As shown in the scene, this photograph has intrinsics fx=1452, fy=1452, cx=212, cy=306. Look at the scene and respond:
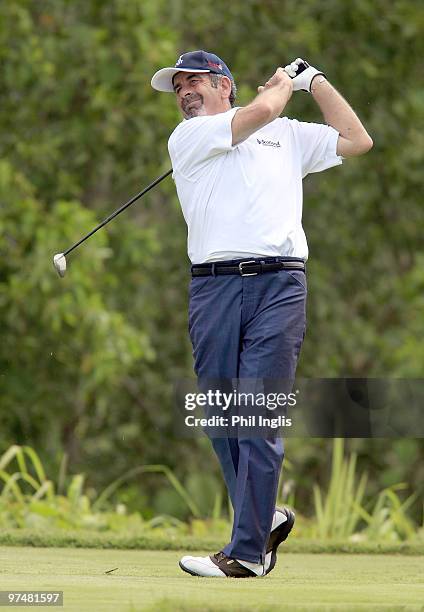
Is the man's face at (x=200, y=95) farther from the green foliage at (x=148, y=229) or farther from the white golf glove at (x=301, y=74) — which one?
the green foliage at (x=148, y=229)

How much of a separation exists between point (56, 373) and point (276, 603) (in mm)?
7249

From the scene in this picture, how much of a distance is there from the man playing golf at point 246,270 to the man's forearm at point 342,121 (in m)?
0.21

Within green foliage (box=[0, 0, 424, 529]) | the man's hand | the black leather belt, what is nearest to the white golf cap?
the man's hand

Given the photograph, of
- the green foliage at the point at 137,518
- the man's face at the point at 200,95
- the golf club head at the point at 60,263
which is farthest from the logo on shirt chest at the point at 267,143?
the green foliage at the point at 137,518

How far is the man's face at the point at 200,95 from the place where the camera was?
5.37 metres

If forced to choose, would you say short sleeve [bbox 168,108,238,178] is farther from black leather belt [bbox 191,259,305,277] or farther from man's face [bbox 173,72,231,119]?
black leather belt [bbox 191,259,305,277]

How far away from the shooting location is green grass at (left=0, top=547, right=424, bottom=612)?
4148 millimetres

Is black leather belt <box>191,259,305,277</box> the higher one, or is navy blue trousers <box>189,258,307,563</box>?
black leather belt <box>191,259,305,277</box>

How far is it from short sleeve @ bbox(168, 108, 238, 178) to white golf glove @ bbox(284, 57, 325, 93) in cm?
41

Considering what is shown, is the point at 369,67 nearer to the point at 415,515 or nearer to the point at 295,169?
the point at 415,515

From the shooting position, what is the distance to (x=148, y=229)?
456 inches

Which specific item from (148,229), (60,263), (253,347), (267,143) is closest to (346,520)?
(60,263)

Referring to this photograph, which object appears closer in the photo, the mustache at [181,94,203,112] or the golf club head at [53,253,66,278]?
the mustache at [181,94,203,112]

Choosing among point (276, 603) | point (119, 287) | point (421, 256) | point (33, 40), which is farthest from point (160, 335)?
point (276, 603)
